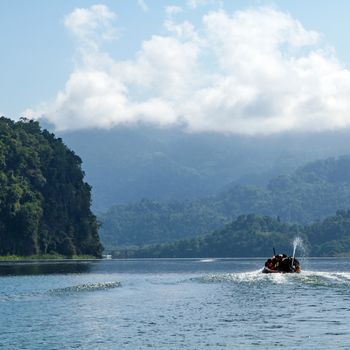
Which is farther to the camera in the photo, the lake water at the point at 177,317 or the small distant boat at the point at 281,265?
the small distant boat at the point at 281,265

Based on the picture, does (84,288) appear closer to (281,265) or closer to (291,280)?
(291,280)

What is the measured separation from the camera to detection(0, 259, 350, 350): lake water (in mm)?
63906

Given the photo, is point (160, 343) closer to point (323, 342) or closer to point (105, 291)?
point (323, 342)

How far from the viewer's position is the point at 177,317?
8119 cm

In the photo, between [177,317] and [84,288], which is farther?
[84,288]

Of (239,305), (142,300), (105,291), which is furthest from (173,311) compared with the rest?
(105,291)

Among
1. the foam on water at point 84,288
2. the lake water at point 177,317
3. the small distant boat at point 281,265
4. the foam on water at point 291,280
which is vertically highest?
the small distant boat at point 281,265

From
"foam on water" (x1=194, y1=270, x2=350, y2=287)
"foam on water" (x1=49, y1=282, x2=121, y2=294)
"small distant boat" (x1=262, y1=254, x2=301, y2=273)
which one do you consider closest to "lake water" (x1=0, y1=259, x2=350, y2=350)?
"foam on water" (x1=49, y1=282, x2=121, y2=294)

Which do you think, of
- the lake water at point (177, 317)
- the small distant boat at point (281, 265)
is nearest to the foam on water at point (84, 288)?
the lake water at point (177, 317)

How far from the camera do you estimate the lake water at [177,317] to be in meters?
63.9


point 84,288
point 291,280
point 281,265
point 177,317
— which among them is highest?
point 281,265

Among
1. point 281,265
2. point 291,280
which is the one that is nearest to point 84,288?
point 291,280

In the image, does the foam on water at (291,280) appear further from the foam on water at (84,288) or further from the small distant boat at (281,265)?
the foam on water at (84,288)

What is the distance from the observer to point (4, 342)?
213 feet
